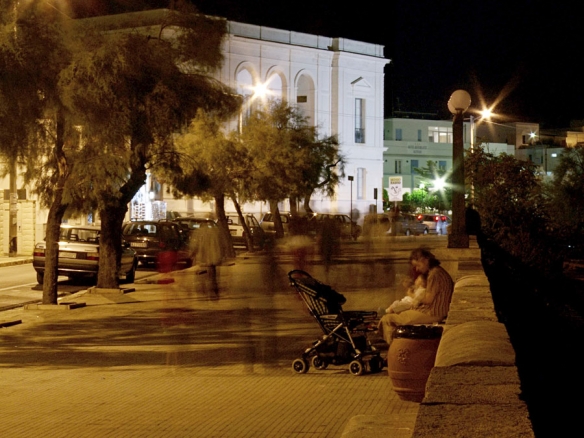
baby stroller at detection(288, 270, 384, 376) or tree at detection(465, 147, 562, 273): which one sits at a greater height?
tree at detection(465, 147, 562, 273)

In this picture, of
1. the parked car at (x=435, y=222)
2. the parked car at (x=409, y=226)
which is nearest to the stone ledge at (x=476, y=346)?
the parked car at (x=409, y=226)

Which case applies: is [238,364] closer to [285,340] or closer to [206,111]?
[285,340]

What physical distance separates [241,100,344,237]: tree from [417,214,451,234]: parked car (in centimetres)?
1805

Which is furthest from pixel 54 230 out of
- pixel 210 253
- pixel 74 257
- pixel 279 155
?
pixel 279 155

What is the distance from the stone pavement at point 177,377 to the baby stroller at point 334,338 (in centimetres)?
16

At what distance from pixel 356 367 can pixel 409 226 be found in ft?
164

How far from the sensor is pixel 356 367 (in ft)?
36.2

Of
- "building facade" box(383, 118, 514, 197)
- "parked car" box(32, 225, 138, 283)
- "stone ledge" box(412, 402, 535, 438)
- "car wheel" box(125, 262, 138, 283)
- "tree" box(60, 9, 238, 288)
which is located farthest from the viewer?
"building facade" box(383, 118, 514, 197)

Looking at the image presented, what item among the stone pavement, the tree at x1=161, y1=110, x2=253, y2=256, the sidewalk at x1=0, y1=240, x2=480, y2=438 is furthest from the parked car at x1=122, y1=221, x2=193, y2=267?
the stone pavement

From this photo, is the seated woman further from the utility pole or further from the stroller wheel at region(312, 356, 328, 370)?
the utility pole

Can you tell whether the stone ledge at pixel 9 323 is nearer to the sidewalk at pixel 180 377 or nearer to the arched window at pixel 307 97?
the sidewalk at pixel 180 377

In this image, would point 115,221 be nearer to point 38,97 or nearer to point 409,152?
point 38,97

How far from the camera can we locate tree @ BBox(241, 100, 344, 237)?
1481 inches

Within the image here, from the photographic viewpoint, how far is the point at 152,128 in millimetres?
18641
